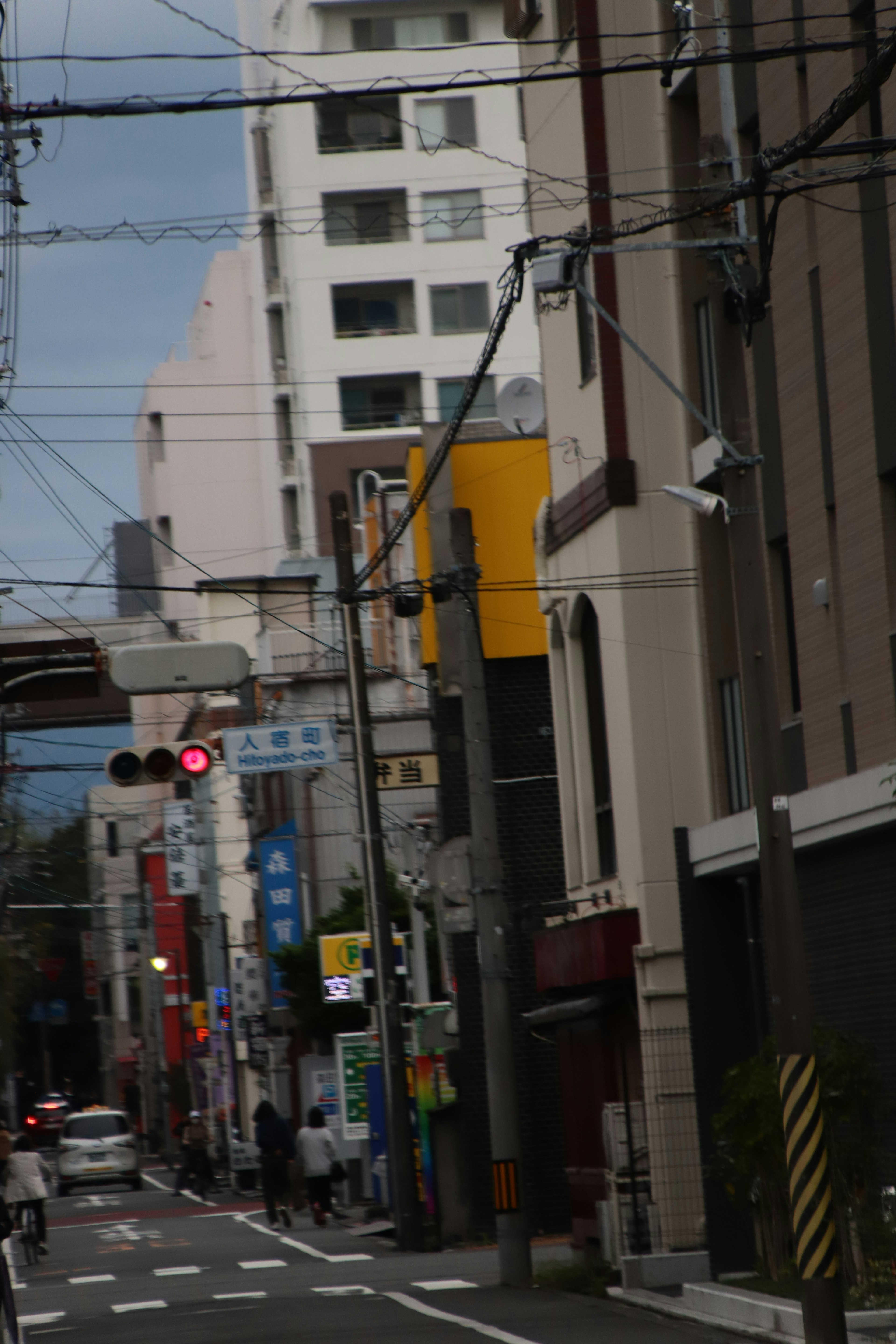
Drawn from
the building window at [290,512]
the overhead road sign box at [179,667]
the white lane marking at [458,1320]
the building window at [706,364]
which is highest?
the building window at [290,512]

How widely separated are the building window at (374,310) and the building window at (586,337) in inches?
1562

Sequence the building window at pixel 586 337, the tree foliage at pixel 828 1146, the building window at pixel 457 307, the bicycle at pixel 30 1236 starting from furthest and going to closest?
the building window at pixel 457 307 → the bicycle at pixel 30 1236 → the building window at pixel 586 337 → the tree foliage at pixel 828 1146

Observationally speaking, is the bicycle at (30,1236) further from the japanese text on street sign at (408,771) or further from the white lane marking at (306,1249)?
the japanese text on street sign at (408,771)

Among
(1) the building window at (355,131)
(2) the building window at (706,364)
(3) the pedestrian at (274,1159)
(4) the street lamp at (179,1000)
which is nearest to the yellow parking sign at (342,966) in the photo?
(3) the pedestrian at (274,1159)

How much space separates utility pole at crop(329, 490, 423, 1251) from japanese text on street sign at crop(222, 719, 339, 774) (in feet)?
8.84

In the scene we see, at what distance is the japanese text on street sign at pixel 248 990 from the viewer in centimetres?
5084

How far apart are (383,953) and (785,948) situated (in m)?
14.8

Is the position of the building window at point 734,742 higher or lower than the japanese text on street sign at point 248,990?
higher

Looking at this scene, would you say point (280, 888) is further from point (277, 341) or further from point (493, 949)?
point (493, 949)

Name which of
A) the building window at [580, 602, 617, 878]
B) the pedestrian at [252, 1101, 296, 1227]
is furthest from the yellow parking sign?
the building window at [580, 602, 617, 878]

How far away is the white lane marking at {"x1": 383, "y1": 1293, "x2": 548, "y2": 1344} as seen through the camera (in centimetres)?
1525


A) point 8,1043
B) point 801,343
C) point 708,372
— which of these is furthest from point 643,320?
point 8,1043

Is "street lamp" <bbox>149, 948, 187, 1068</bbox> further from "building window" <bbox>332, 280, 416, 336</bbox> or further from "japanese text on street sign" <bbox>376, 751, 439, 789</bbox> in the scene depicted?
"japanese text on street sign" <bbox>376, 751, 439, 789</bbox>

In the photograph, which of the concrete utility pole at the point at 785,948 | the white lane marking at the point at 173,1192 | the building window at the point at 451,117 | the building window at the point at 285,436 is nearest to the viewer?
the concrete utility pole at the point at 785,948
